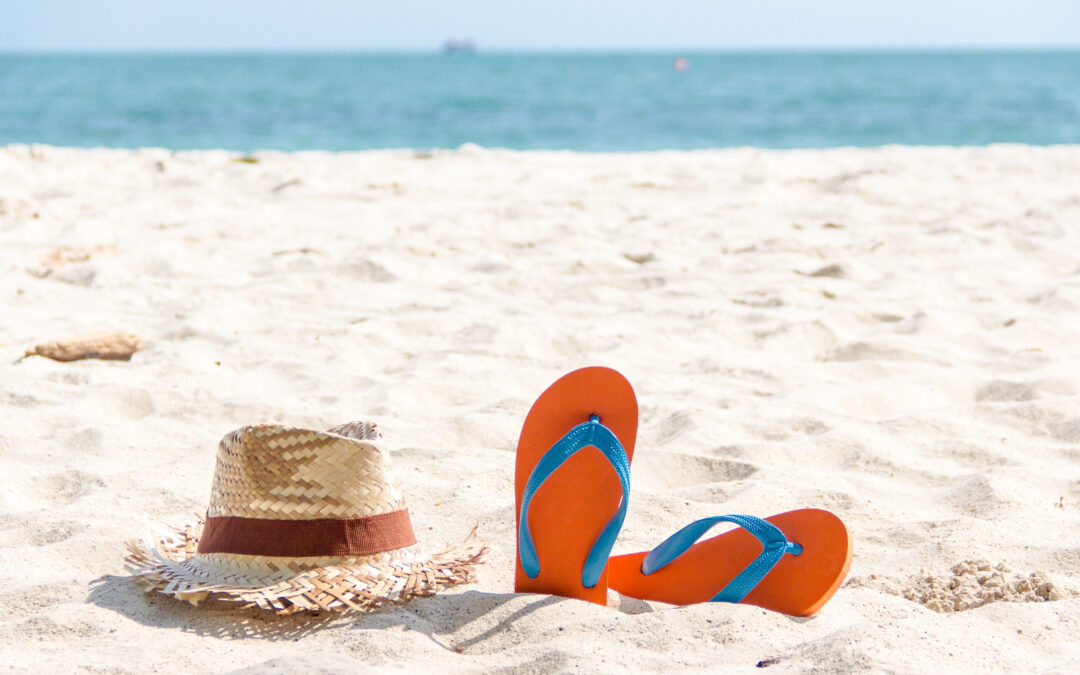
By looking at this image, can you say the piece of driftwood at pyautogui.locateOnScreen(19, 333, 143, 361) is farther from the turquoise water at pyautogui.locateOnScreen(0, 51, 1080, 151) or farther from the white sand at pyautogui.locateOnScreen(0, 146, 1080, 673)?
the turquoise water at pyautogui.locateOnScreen(0, 51, 1080, 151)

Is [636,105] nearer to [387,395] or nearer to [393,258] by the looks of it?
[393,258]

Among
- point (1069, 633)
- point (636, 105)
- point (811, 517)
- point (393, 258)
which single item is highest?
point (636, 105)

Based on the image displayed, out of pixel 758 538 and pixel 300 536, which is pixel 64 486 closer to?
pixel 300 536

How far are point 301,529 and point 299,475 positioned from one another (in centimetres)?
8

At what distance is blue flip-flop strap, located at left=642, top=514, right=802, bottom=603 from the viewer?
1520 millimetres

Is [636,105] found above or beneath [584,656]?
above

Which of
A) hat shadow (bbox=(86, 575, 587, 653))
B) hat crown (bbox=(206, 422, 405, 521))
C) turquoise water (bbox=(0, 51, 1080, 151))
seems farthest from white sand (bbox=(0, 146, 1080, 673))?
turquoise water (bbox=(0, 51, 1080, 151))

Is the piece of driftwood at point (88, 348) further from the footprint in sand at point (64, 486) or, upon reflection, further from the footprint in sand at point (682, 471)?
the footprint in sand at point (682, 471)

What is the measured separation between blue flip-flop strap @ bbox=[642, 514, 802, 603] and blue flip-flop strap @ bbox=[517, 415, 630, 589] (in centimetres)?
11

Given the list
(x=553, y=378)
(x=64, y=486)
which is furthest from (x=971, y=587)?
(x=64, y=486)

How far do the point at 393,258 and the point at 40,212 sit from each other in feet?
6.23

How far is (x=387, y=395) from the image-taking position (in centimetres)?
253

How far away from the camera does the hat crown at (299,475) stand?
1459 mm

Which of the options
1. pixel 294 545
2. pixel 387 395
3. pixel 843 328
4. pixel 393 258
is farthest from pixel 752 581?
pixel 393 258
